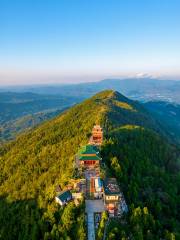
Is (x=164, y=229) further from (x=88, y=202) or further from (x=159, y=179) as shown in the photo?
(x=159, y=179)

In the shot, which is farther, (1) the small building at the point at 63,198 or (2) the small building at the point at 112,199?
(1) the small building at the point at 63,198

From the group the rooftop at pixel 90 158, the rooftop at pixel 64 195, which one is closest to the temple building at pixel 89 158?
the rooftop at pixel 90 158

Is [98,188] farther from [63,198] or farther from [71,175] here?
[71,175]

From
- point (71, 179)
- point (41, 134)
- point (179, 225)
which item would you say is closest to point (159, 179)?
point (179, 225)

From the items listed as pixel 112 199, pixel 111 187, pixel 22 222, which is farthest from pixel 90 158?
pixel 22 222

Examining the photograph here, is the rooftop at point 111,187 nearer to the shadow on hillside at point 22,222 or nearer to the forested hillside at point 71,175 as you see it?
the forested hillside at point 71,175

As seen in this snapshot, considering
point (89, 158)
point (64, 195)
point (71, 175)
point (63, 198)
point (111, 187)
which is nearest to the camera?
point (63, 198)
